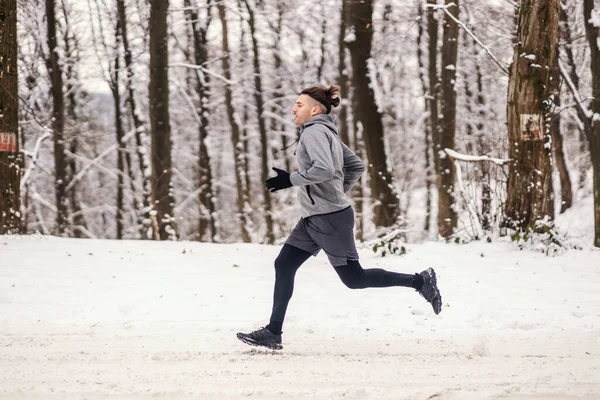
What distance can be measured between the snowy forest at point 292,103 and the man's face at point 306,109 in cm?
443

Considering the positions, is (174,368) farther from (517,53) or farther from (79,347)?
(517,53)

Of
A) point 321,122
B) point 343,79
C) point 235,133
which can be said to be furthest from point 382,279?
point 235,133

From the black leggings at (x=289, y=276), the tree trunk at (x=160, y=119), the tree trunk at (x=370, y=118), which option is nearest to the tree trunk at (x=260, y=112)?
the tree trunk at (x=160, y=119)

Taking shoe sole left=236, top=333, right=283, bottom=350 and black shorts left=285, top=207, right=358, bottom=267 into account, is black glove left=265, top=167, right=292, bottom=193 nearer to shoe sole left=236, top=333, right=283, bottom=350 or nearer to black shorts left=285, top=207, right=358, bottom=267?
black shorts left=285, top=207, right=358, bottom=267

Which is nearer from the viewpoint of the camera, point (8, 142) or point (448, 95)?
point (8, 142)

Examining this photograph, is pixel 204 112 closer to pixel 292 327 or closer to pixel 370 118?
pixel 370 118

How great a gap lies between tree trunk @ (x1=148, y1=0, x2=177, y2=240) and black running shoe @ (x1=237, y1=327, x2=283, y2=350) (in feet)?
32.4

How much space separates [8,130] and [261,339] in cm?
654

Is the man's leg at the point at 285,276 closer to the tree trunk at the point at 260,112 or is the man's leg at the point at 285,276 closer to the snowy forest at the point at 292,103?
the snowy forest at the point at 292,103

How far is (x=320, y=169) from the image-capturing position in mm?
4332

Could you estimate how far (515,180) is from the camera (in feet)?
27.8

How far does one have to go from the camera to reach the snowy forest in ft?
28.9

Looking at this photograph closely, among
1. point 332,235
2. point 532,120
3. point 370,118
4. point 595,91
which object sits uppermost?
point 595,91

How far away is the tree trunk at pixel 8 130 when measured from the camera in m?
9.29
